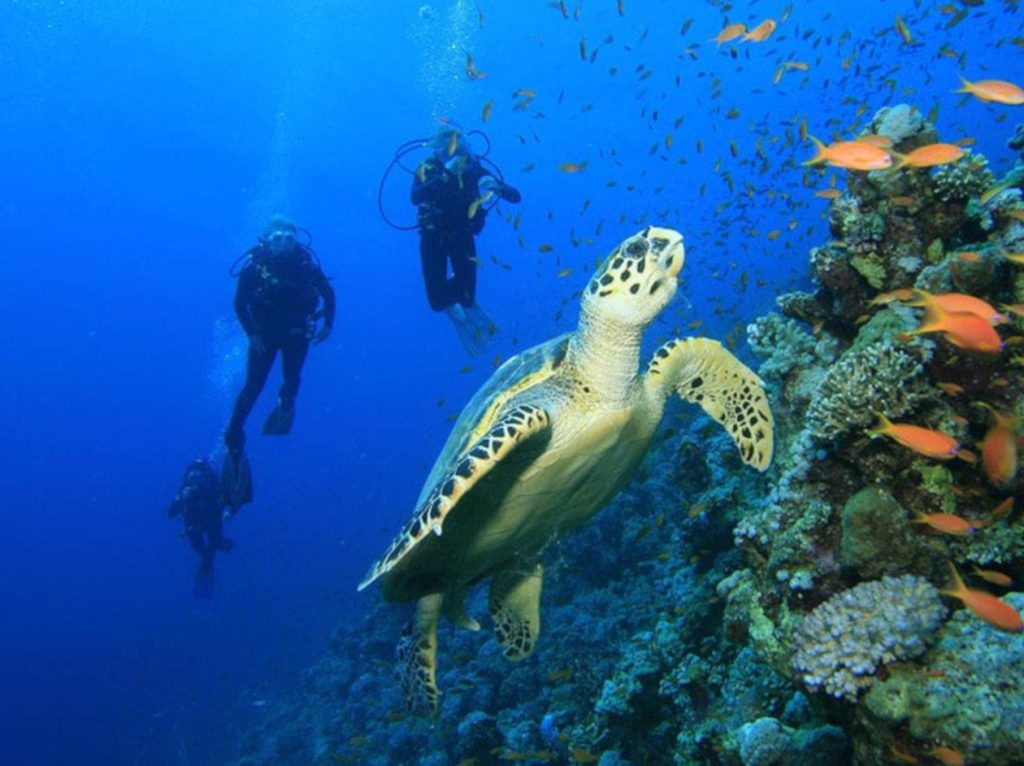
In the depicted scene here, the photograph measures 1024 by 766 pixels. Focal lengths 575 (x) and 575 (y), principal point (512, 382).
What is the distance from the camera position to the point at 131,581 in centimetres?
6675

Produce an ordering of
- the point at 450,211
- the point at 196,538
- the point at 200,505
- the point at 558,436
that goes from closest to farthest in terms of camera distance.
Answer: the point at 558,436
the point at 450,211
the point at 200,505
the point at 196,538

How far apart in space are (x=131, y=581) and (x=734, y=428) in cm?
8086

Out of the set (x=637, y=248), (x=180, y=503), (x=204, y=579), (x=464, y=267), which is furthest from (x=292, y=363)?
(x=637, y=248)

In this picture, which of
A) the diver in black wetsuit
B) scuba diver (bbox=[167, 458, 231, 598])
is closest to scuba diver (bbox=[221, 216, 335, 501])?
the diver in black wetsuit

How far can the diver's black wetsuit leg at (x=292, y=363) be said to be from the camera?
1149 centimetres

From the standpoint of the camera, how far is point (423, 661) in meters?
4.26

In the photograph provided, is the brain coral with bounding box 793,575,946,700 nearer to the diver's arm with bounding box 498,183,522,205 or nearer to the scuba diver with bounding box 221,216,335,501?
the diver's arm with bounding box 498,183,522,205

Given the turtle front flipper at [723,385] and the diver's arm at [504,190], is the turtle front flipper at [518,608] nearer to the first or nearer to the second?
the turtle front flipper at [723,385]

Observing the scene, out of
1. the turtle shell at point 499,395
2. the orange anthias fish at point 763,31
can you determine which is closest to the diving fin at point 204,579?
the turtle shell at point 499,395

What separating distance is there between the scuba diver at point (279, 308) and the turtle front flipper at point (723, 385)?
316 inches

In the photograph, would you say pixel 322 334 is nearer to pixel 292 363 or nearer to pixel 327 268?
pixel 292 363

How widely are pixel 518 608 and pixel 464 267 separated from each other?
7.35 metres

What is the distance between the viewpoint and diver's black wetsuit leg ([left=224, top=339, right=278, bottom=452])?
454 inches

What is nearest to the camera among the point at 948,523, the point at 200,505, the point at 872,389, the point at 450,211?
the point at 948,523
